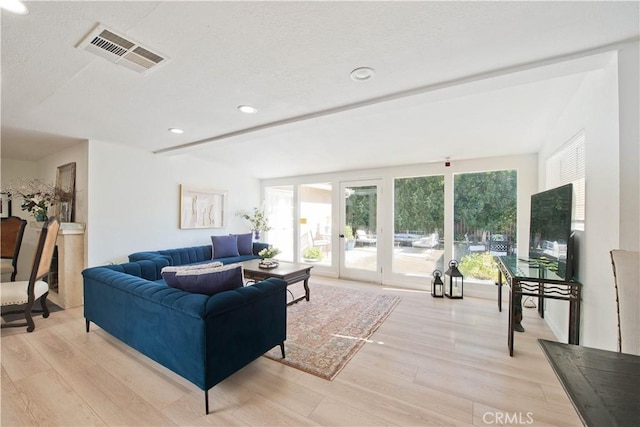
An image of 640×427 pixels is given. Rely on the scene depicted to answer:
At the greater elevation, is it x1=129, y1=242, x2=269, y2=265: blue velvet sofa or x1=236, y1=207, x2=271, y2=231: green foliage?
x1=236, y1=207, x2=271, y2=231: green foliage

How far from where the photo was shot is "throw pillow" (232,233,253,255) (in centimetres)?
519

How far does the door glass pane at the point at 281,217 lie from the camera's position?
6203 millimetres

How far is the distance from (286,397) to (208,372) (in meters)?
0.58

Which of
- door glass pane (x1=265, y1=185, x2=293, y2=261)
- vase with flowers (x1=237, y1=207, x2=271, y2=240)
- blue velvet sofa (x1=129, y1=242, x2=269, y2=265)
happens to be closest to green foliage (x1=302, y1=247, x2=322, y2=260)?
door glass pane (x1=265, y1=185, x2=293, y2=261)

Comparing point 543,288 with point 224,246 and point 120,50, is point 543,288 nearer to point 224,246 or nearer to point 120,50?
point 120,50

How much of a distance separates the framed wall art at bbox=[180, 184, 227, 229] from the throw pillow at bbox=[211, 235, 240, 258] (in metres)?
0.46

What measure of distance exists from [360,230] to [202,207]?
10.5 ft

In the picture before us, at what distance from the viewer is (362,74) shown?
187cm

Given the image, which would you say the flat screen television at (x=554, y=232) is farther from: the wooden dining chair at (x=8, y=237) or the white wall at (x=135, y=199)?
the wooden dining chair at (x=8, y=237)

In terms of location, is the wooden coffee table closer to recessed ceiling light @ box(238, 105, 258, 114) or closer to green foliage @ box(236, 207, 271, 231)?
recessed ceiling light @ box(238, 105, 258, 114)

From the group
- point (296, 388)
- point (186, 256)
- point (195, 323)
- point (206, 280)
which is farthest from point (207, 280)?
point (186, 256)

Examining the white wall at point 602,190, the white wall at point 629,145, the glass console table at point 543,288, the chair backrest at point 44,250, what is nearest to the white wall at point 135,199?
the chair backrest at point 44,250

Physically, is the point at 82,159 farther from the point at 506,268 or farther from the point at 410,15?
the point at 506,268

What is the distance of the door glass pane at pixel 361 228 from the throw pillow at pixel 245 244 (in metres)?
1.99
